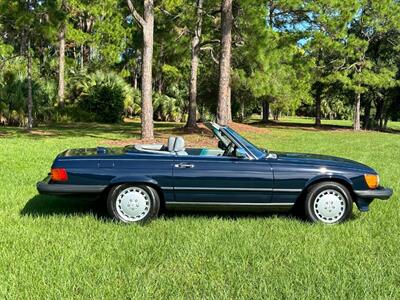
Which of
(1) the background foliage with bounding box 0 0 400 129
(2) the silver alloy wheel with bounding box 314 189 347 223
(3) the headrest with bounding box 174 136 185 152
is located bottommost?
(2) the silver alloy wheel with bounding box 314 189 347 223

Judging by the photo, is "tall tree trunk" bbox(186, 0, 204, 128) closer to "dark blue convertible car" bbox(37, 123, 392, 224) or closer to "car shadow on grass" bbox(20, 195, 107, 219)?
"car shadow on grass" bbox(20, 195, 107, 219)

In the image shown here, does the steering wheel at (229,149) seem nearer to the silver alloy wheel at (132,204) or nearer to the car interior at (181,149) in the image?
the car interior at (181,149)

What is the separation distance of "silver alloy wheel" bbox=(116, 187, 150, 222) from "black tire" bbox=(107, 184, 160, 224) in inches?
0.6

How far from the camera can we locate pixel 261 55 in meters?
21.5

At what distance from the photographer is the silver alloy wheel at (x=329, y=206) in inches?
237

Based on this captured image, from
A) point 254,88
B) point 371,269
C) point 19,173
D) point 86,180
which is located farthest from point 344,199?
point 254,88

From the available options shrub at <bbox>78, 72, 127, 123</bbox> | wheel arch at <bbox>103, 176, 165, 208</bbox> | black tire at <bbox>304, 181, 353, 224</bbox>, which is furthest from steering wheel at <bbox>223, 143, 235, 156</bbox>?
shrub at <bbox>78, 72, 127, 123</bbox>

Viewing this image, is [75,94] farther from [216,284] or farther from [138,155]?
[216,284]

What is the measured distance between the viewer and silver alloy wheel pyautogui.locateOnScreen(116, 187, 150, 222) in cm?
587

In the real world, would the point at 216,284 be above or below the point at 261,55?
below

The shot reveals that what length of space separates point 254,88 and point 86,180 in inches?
877

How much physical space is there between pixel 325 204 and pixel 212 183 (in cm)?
135

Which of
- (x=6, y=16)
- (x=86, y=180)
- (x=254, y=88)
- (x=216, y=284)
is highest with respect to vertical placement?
(x=6, y=16)

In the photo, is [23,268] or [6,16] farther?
[6,16]
